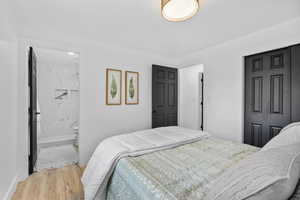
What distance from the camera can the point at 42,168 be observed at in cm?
259

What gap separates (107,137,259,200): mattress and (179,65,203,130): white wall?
2.55 meters

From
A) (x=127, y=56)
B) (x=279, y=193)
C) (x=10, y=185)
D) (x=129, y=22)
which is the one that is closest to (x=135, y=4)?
(x=129, y=22)

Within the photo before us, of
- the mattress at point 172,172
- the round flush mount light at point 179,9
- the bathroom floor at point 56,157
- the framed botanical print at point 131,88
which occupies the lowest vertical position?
the bathroom floor at point 56,157

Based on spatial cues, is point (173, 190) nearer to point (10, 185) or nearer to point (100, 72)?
point (10, 185)

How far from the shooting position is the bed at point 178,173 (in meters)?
0.86

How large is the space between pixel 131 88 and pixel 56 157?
89.5 inches

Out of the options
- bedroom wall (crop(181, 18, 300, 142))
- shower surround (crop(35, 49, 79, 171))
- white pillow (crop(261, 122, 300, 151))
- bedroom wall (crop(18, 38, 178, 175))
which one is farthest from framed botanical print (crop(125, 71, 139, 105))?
white pillow (crop(261, 122, 300, 151))

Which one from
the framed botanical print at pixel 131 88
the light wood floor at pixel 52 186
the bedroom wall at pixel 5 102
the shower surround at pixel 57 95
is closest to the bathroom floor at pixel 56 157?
the light wood floor at pixel 52 186

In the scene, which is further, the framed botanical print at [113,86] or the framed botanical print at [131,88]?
the framed botanical print at [131,88]

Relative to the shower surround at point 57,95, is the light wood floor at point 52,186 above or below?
below

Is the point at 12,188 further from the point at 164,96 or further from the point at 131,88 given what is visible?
the point at 164,96

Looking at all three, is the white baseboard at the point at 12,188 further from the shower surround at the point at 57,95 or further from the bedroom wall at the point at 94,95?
the shower surround at the point at 57,95

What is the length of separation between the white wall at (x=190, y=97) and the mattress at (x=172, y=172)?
255cm

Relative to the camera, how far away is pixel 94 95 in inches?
113
